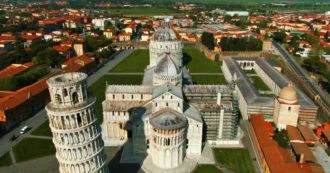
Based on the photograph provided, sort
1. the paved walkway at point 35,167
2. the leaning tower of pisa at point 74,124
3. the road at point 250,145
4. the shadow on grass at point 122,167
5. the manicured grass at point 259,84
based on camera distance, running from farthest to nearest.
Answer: the manicured grass at point 259,84
the road at point 250,145
the shadow on grass at point 122,167
the paved walkway at point 35,167
the leaning tower of pisa at point 74,124

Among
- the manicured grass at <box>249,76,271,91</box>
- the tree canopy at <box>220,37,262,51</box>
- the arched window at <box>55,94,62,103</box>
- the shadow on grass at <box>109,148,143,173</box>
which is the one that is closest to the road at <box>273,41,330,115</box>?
the tree canopy at <box>220,37,262,51</box>

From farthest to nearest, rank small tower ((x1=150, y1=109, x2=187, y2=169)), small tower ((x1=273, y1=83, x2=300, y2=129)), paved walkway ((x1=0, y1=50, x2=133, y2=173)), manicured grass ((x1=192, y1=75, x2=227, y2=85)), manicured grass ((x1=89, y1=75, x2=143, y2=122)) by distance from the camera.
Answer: manicured grass ((x1=192, y1=75, x2=227, y2=85)), manicured grass ((x1=89, y1=75, x2=143, y2=122)), small tower ((x1=273, y1=83, x2=300, y2=129)), paved walkway ((x1=0, y1=50, x2=133, y2=173)), small tower ((x1=150, y1=109, x2=187, y2=169))

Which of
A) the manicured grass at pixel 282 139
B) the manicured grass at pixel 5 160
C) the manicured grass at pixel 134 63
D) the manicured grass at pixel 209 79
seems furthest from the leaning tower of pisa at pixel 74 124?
the manicured grass at pixel 134 63

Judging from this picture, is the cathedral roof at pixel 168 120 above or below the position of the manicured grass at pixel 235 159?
above

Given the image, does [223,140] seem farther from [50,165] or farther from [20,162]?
[20,162]

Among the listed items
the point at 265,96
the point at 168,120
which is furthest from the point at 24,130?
the point at 265,96

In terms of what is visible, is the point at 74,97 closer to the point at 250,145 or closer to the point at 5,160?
the point at 5,160

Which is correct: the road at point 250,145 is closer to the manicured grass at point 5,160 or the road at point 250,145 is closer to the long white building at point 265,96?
the long white building at point 265,96

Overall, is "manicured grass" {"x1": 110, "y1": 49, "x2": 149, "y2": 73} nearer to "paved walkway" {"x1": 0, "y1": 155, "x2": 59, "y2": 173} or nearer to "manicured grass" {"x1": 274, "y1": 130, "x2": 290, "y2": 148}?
"paved walkway" {"x1": 0, "y1": 155, "x2": 59, "y2": 173}
